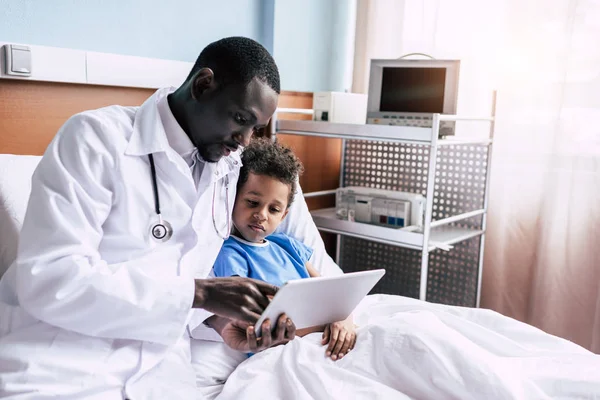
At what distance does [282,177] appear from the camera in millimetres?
1769

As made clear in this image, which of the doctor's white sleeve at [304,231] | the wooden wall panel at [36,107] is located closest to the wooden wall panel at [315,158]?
the doctor's white sleeve at [304,231]

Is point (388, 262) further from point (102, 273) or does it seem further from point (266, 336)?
point (102, 273)

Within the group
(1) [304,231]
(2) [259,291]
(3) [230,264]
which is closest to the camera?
(2) [259,291]

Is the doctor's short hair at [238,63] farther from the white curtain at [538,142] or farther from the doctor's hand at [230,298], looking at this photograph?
the white curtain at [538,142]

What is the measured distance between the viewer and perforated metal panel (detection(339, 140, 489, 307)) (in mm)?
2707

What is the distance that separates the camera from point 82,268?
113 centimetres

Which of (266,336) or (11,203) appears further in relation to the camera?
(11,203)

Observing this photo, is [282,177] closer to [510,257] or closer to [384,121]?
[384,121]

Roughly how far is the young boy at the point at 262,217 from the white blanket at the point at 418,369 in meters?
0.23

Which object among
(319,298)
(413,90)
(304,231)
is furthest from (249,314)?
(413,90)

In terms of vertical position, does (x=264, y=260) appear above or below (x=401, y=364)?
above

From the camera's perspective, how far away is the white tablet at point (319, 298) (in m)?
1.21

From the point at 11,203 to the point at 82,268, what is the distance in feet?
1.57

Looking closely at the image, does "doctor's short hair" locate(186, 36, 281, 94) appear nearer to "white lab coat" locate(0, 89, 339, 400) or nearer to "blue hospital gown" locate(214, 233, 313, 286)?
"white lab coat" locate(0, 89, 339, 400)
